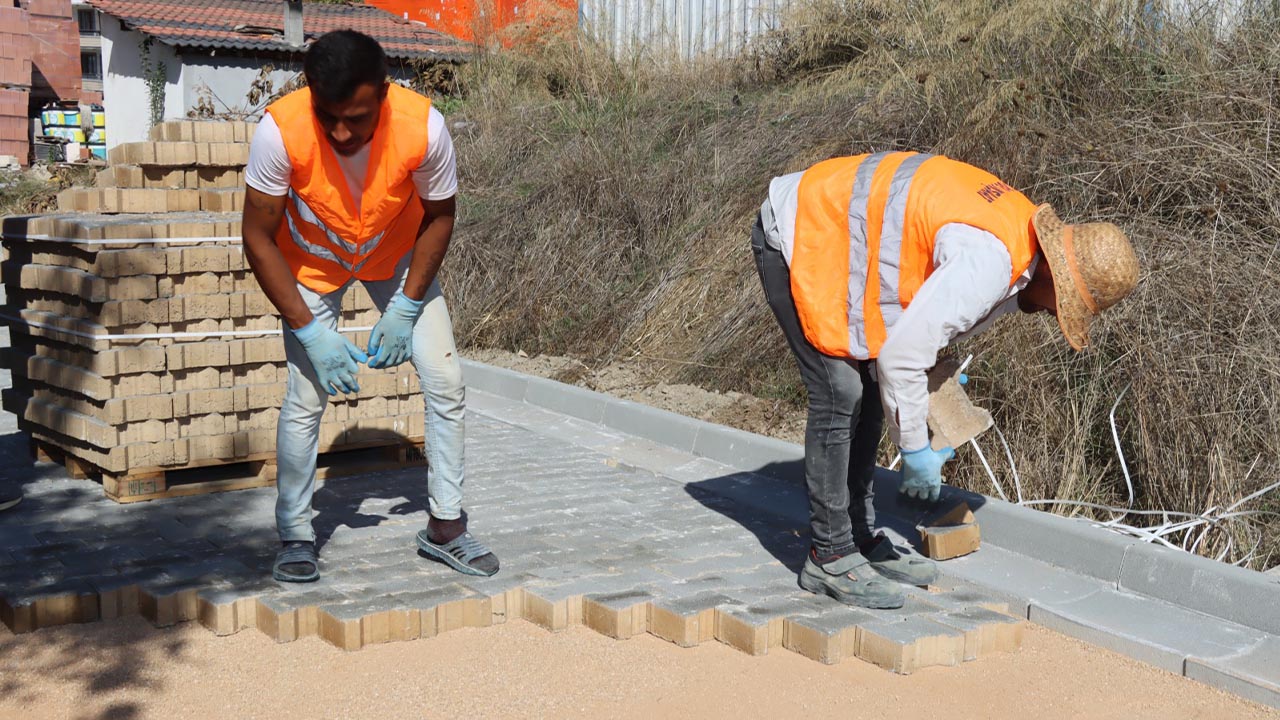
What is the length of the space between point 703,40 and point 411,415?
8.50 m

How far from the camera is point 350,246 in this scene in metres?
Result: 4.58

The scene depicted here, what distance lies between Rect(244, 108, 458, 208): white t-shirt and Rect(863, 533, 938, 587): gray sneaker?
2141 millimetres

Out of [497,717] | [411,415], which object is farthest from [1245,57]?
[497,717]

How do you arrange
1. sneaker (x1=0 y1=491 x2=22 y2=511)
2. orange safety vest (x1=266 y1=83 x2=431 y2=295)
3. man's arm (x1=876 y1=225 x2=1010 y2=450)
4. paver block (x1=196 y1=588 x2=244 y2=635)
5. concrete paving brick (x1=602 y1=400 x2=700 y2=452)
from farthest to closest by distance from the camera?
concrete paving brick (x1=602 y1=400 x2=700 y2=452) → sneaker (x1=0 y1=491 x2=22 y2=511) → orange safety vest (x1=266 y1=83 x2=431 y2=295) → paver block (x1=196 y1=588 x2=244 y2=635) → man's arm (x1=876 y1=225 x2=1010 y2=450)

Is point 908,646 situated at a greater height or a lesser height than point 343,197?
lesser

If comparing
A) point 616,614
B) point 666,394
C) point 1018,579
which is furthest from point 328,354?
point 666,394

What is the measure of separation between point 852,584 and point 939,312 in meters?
1.15

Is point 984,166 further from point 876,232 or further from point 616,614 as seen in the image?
point 616,614

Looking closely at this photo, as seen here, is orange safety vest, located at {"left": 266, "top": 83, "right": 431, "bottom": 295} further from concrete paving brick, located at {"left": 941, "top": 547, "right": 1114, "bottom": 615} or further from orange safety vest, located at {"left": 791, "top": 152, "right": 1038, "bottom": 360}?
concrete paving brick, located at {"left": 941, "top": 547, "right": 1114, "bottom": 615}

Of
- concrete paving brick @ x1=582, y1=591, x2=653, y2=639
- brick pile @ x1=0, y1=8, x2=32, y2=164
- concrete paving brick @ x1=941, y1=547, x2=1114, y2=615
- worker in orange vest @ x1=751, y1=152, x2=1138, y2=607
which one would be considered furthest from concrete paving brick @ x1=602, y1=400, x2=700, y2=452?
brick pile @ x1=0, y1=8, x2=32, y2=164

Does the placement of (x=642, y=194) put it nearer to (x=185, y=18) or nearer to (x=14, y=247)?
(x=14, y=247)

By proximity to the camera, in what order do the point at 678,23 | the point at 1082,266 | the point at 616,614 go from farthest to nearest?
the point at 678,23
the point at 616,614
the point at 1082,266

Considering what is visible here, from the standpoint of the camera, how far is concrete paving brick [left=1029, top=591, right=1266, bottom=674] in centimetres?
429

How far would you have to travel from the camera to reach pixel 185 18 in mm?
30047
